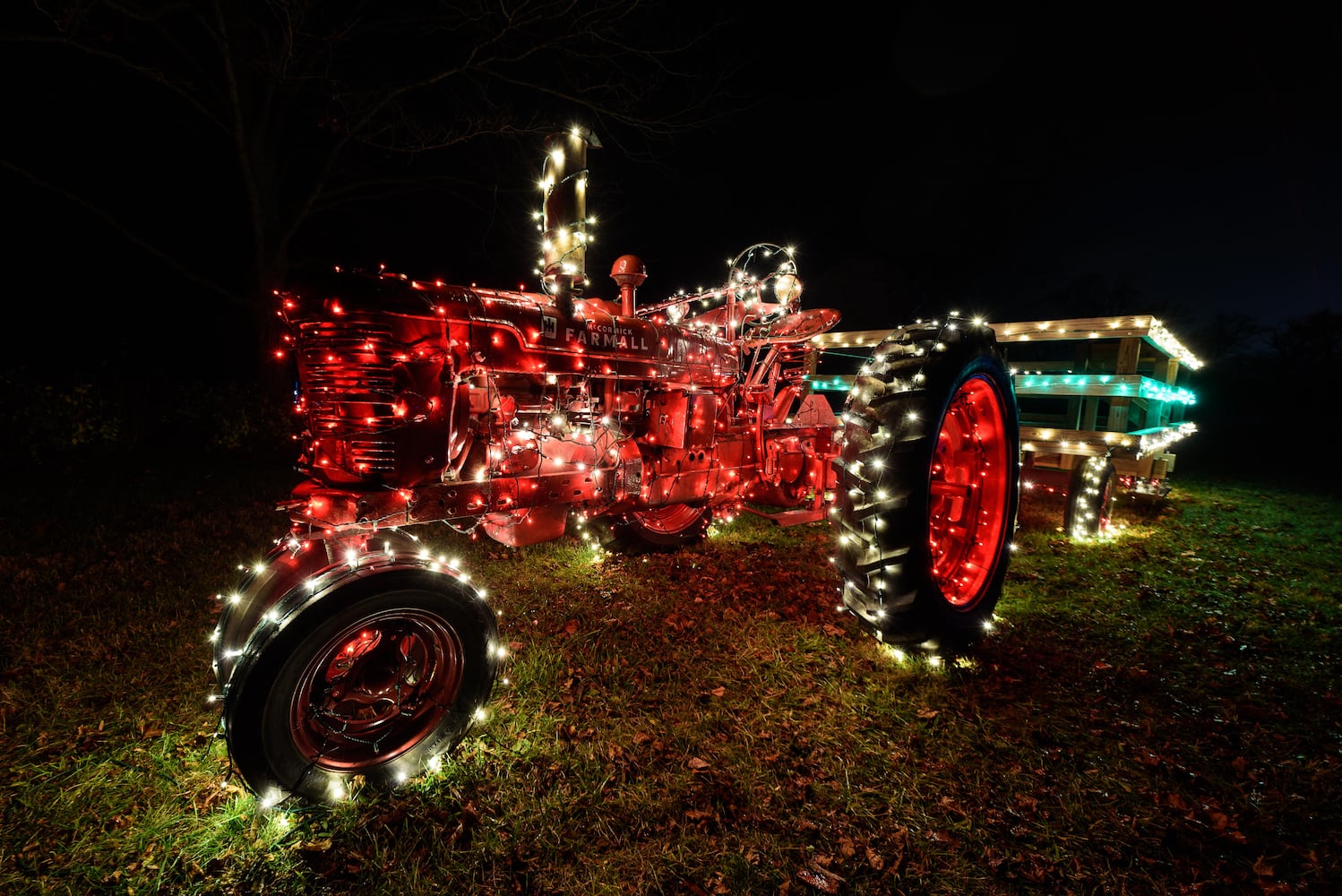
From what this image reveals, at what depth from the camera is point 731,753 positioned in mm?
2445

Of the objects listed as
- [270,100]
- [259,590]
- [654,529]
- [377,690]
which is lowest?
[377,690]

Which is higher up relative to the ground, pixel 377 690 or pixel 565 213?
pixel 565 213

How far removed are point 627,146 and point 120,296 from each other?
1080cm

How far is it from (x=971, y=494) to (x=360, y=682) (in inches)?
131

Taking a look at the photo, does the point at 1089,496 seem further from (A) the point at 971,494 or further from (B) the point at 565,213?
(B) the point at 565,213

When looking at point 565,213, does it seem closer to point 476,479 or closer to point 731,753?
point 476,479

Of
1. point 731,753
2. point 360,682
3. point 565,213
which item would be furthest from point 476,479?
point 731,753

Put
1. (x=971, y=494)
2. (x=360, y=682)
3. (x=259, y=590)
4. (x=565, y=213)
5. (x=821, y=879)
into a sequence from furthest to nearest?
(x=971, y=494)
(x=565, y=213)
(x=259, y=590)
(x=360, y=682)
(x=821, y=879)

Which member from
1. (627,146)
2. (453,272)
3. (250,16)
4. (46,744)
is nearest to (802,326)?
(46,744)

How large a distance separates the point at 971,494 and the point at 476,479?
2864 mm

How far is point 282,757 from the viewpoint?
77.7 inches

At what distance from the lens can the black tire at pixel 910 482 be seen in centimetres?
250

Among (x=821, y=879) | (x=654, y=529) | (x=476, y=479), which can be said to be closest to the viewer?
(x=821, y=879)

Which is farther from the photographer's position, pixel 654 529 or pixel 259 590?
pixel 654 529
